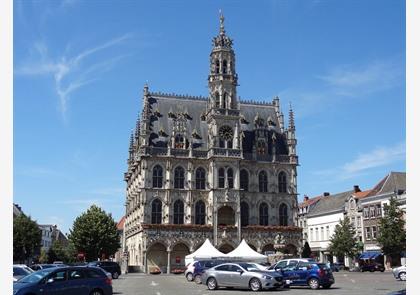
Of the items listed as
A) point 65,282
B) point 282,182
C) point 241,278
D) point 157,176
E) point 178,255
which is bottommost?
point 178,255

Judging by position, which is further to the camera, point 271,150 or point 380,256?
point 271,150

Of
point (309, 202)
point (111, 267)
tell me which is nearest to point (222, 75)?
point (111, 267)

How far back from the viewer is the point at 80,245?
66.8m

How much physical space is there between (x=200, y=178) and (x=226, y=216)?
239 inches

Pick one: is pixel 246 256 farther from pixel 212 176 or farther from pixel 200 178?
pixel 200 178

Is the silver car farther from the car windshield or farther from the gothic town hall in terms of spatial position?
the gothic town hall

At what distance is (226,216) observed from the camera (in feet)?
210

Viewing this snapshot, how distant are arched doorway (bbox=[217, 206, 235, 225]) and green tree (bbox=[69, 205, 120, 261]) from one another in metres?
15.9

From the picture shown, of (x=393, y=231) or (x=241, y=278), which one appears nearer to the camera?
(x=241, y=278)

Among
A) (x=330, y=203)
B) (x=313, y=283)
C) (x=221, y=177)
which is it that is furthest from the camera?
(x=330, y=203)
